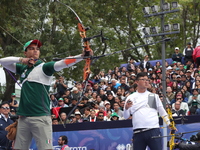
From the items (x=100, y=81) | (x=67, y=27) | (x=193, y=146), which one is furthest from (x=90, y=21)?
(x=193, y=146)

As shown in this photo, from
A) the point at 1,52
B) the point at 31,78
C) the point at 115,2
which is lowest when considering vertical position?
the point at 31,78

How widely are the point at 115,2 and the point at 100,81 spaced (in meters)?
12.3

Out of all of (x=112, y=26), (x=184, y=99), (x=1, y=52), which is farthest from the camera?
(x=112, y=26)

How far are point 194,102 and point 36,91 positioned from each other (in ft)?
27.4

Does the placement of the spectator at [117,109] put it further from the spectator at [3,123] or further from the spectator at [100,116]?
the spectator at [3,123]

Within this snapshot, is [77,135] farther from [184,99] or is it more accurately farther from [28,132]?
[28,132]

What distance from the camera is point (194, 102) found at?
529 inches

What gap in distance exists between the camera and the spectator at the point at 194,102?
12.9 meters

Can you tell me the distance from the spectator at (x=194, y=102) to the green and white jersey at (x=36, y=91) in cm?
752

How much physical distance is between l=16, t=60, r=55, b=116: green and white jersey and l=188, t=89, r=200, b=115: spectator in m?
7.52

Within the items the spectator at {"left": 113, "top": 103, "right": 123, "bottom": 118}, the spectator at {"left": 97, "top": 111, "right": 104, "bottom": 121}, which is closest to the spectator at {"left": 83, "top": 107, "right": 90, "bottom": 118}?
the spectator at {"left": 97, "top": 111, "right": 104, "bottom": 121}

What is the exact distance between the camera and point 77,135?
11.8 m

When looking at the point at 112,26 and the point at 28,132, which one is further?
the point at 112,26

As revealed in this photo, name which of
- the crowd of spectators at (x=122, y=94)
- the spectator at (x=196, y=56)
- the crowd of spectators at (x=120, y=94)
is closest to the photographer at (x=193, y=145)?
the crowd of spectators at (x=120, y=94)
